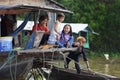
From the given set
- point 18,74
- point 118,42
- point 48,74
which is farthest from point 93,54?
point 18,74

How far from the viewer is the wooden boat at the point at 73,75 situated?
1308 centimetres

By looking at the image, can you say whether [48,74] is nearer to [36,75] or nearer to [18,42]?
[36,75]

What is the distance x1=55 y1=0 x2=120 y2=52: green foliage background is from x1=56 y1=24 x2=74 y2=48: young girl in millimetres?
21166

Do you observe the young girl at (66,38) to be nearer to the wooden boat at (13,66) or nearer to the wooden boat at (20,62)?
the wooden boat at (20,62)

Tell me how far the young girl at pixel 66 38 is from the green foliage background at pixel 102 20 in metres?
21.2

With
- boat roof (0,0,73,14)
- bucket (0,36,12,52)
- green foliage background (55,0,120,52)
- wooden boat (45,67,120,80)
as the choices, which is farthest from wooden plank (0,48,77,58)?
green foliage background (55,0,120,52)

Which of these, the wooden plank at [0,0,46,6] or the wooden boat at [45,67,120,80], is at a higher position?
the wooden plank at [0,0,46,6]

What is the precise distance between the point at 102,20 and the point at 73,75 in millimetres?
20735

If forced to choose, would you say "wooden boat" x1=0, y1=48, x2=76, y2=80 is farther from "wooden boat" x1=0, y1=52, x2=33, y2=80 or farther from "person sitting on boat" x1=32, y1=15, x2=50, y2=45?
"person sitting on boat" x1=32, y1=15, x2=50, y2=45

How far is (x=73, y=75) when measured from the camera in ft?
45.0

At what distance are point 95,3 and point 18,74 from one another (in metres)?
22.4

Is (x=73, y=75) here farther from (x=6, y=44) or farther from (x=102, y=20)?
(x=102, y=20)

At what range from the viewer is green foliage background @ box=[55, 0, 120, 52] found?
33.9 meters

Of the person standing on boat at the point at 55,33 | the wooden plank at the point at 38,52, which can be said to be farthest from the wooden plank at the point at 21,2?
the wooden plank at the point at 38,52
